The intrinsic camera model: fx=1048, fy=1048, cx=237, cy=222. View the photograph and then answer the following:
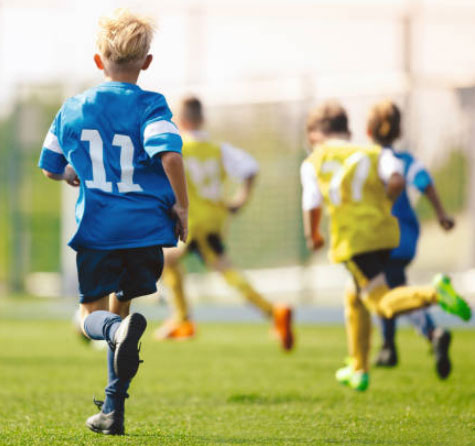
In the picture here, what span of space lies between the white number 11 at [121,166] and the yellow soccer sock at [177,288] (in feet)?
13.6

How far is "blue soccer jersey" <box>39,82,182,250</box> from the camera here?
3.66 meters

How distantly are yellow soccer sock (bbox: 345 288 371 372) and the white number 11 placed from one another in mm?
1883

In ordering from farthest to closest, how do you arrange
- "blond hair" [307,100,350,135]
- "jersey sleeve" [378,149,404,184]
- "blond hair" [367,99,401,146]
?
1. "blond hair" [367,99,401,146]
2. "blond hair" [307,100,350,135]
3. "jersey sleeve" [378,149,404,184]

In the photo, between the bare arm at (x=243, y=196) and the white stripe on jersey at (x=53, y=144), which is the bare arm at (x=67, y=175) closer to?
the white stripe on jersey at (x=53, y=144)

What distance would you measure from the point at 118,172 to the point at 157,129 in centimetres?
22

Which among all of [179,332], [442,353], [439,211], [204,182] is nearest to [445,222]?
[439,211]

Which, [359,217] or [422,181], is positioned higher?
[422,181]

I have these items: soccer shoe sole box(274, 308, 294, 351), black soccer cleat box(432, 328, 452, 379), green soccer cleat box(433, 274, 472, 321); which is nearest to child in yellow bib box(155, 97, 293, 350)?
soccer shoe sole box(274, 308, 294, 351)

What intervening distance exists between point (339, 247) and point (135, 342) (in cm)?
194

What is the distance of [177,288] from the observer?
25.5 ft

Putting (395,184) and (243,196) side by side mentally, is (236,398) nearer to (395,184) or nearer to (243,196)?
(395,184)

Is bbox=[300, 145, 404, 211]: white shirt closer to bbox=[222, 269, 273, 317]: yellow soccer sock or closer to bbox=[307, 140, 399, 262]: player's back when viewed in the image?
bbox=[307, 140, 399, 262]: player's back

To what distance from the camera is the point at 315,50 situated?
45.2ft

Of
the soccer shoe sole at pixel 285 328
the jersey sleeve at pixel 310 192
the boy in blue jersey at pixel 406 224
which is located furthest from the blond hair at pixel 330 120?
the soccer shoe sole at pixel 285 328
